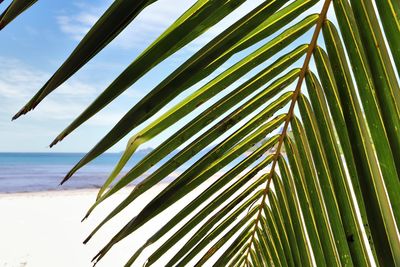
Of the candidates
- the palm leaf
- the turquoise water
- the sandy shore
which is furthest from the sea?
the palm leaf

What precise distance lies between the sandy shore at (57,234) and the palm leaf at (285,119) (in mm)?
5557

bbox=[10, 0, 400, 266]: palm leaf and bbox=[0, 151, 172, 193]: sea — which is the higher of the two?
bbox=[0, 151, 172, 193]: sea

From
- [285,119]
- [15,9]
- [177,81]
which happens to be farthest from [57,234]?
[15,9]

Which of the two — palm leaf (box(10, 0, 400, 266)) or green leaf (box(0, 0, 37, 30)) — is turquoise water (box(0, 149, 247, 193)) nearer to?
palm leaf (box(10, 0, 400, 266))

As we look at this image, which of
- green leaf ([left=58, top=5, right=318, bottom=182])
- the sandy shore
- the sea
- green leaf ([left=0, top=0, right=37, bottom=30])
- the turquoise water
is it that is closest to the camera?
green leaf ([left=0, top=0, right=37, bottom=30])

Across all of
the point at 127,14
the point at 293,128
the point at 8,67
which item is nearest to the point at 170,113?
the point at 293,128

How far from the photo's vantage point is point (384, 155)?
1.70 ft

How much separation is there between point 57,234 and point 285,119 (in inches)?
343

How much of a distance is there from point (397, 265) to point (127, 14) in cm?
47

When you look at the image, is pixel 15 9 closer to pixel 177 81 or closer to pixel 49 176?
pixel 177 81

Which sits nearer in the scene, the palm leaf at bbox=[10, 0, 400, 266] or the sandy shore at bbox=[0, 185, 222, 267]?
the palm leaf at bbox=[10, 0, 400, 266]

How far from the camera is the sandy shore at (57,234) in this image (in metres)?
6.58

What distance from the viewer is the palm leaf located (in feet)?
1.50

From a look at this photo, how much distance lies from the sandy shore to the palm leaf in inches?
219
